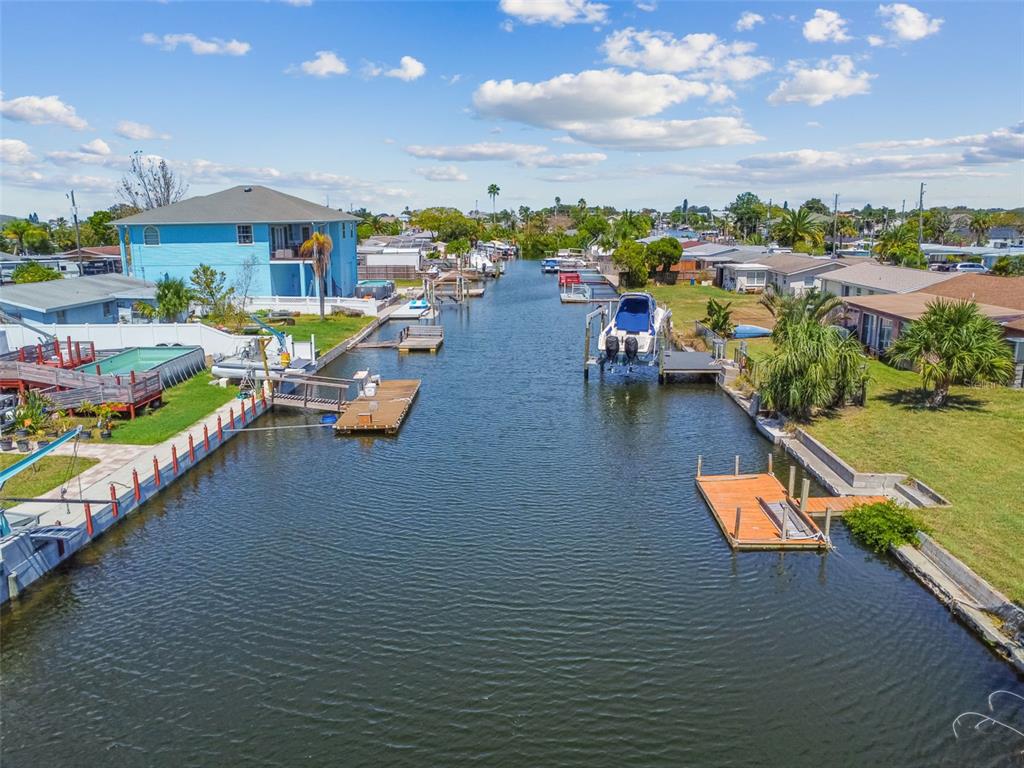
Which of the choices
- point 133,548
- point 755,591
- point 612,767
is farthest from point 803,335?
point 133,548

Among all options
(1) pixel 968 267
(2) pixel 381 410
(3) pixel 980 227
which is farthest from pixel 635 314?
(3) pixel 980 227

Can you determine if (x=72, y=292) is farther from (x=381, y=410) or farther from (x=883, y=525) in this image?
(x=883, y=525)

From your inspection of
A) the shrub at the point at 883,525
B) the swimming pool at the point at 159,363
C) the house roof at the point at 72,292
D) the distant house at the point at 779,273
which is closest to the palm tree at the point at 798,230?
the distant house at the point at 779,273

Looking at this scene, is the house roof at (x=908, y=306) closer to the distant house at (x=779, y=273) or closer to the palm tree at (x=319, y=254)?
the distant house at (x=779, y=273)

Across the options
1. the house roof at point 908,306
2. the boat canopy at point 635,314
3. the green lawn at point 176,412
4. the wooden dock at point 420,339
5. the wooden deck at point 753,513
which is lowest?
the wooden deck at point 753,513

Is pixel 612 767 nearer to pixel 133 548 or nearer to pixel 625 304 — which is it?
pixel 133 548

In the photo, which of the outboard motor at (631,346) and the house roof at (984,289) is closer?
the outboard motor at (631,346)

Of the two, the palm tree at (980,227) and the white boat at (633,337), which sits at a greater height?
the palm tree at (980,227)

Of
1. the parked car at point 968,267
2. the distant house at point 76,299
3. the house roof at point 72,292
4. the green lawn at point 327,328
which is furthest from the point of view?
the parked car at point 968,267
